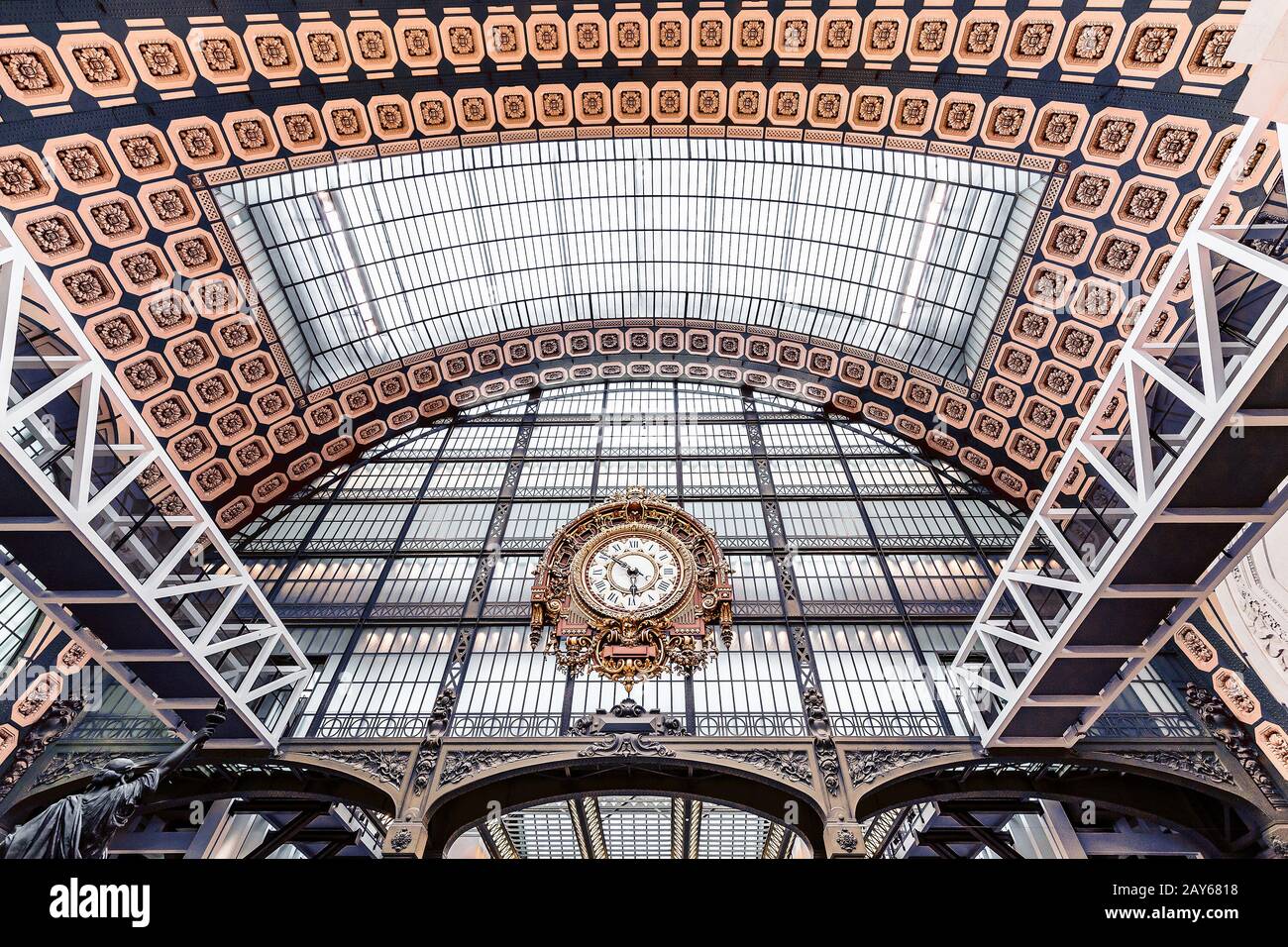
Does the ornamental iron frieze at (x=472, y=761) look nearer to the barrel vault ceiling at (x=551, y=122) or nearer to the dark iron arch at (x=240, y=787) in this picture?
the dark iron arch at (x=240, y=787)

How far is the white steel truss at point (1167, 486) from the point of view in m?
9.49

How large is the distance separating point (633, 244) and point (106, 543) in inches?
976

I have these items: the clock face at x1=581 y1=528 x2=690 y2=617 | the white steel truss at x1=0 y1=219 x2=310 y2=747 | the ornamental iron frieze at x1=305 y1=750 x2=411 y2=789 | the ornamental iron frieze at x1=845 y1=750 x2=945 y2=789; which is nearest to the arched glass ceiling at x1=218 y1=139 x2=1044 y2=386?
the white steel truss at x1=0 y1=219 x2=310 y2=747

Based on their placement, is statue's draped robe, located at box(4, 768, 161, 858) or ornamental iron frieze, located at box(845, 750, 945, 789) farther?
ornamental iron frieze, located at box(845, 750, 945, 789)

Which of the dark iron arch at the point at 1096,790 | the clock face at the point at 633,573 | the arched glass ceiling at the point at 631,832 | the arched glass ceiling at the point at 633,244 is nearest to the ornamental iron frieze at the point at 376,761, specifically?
the clock face at the point at 633,573

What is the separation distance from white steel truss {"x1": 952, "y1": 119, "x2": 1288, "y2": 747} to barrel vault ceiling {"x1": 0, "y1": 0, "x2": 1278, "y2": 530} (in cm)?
708

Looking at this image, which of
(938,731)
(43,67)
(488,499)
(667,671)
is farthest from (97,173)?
(938,731)

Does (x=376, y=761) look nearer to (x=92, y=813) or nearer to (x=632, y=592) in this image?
(x=92, y=813)

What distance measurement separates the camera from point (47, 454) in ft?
41.2

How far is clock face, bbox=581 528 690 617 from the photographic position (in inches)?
796

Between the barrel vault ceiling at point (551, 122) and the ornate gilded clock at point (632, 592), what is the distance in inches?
532

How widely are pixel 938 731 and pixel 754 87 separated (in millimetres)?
20484

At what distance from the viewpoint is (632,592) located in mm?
20406

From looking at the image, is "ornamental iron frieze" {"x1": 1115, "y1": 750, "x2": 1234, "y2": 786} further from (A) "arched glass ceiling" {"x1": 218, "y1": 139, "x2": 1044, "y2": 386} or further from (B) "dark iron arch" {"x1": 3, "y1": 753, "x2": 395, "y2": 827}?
(B) "dark iron arch" {"x1": 3, "y1": 753, "x2": 395, "y2": 827}
